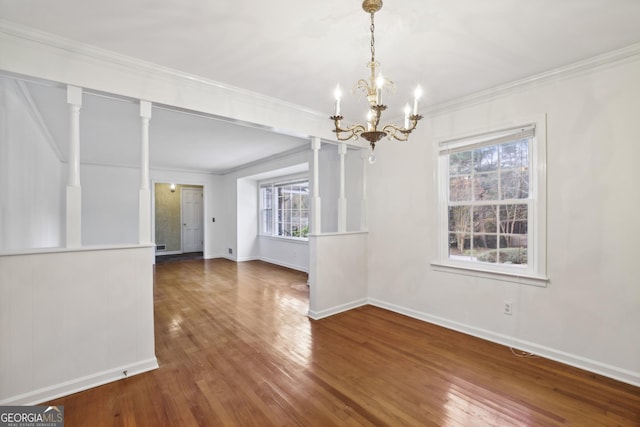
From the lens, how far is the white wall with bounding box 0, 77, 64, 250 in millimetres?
2597

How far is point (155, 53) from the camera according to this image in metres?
2.25

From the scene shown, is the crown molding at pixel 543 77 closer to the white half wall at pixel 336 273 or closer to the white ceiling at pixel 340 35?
the white ceiling at pixel 340 35

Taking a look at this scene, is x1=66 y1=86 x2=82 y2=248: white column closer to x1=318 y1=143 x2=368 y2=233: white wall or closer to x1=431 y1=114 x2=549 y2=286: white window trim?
x1=318 y1=143 x2=368 y2=233: white wall

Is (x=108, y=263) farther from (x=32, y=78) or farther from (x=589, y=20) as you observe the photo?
(x=589, y=20)

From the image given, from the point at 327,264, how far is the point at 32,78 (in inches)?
123

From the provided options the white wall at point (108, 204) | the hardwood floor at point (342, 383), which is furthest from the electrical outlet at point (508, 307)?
the white wall at point (108, 204)

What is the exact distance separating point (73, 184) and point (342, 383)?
250cm

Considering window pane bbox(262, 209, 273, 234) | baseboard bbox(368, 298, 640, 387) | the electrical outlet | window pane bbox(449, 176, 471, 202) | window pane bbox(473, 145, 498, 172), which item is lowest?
baseboard bbox(368, 298, 640, 387)

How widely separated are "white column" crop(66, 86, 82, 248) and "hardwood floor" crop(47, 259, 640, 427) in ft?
3.75

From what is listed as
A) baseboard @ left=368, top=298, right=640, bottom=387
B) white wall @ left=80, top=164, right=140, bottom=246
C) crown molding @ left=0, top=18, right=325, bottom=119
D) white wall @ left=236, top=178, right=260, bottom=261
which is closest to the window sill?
baseboard @ left=368, top=298, right=640, bottom=387

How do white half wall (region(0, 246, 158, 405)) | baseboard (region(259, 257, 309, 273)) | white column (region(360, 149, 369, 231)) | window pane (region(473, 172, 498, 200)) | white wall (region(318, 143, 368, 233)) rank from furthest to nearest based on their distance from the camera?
baseboard (region(259, 257, 309, 273))
white wall (region(318, 143, 368, 233))
white column (region(360, 149, 369, 231))
window pane (region(473, 172, 498, 200))
white half wall (region(0, 246, 158, 405))

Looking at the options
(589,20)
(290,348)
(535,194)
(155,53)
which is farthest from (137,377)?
(589,20)
